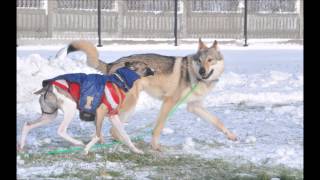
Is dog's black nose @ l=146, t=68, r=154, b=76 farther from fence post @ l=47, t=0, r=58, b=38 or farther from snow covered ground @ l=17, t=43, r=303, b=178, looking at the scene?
fence post @ l=47, t=0, r=58, b=38

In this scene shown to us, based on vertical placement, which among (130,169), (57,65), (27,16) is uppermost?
(27,16)

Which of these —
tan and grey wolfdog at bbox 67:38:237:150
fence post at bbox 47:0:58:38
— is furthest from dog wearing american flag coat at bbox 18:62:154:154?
fence post at bbox 47:0:58:38

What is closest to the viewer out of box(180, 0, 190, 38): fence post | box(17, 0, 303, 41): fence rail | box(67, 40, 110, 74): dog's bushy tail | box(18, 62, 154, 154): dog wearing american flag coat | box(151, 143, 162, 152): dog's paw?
box(18, 62, 154, 154): dog wearing american flag coat

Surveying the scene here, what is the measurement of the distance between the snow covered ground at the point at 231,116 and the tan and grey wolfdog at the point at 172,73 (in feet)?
2.02

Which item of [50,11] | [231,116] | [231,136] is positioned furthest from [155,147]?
[50,11]

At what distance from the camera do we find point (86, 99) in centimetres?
705

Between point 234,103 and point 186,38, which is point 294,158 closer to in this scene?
point 234,103

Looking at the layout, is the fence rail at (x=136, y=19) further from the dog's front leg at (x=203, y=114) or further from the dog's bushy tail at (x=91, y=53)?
the dog's bushy tail at (x=91, y=53)

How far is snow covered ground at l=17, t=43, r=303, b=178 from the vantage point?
7.60 m

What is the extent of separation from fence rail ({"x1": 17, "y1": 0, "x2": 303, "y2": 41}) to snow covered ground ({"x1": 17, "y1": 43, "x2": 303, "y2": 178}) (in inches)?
157

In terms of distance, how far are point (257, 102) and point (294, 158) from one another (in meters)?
3.82
